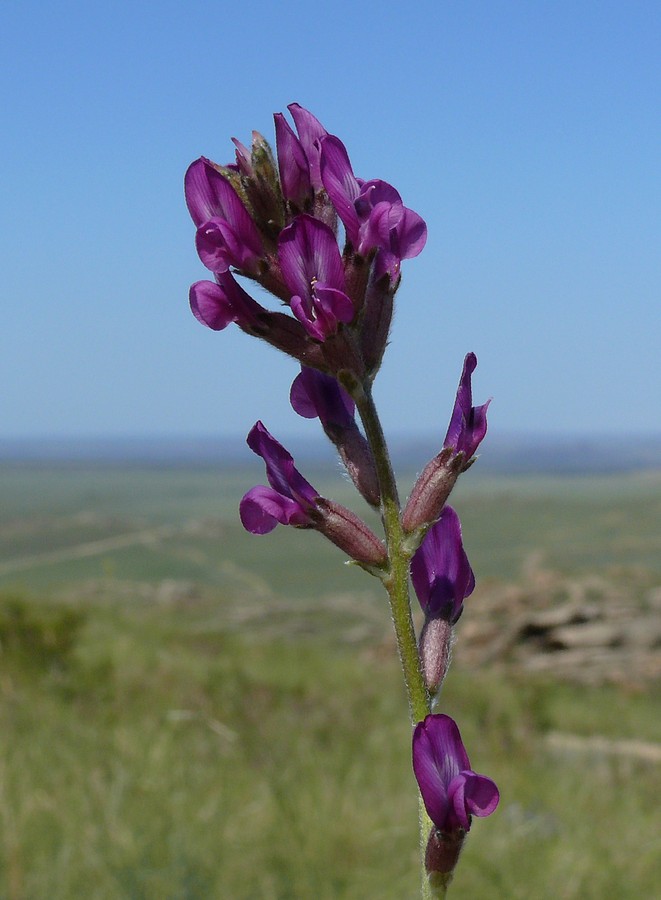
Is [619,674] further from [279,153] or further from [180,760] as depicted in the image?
[279,153]

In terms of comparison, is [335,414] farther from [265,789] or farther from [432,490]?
[265,789]

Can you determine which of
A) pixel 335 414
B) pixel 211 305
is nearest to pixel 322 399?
pixel 335 414

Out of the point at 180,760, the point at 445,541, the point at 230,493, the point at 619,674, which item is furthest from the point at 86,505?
the point at 445,541

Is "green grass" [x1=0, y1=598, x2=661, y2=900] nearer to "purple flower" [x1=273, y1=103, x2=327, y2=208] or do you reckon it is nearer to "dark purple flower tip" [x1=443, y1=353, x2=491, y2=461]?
"dark purple flower tip" [x1=443, y1=353, x2=491, y2=461]

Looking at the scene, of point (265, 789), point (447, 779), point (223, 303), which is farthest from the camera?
point (265, 789)

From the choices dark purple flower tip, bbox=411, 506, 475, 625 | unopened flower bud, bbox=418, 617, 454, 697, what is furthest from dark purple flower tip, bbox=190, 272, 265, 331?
unopened flower bud, bbox=418, 617, 454, 697
